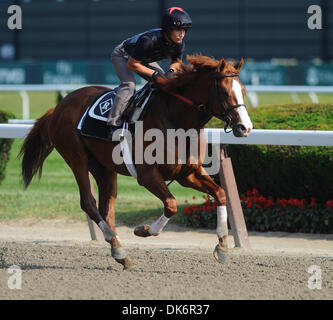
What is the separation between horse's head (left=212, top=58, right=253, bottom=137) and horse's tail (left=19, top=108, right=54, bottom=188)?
1895 mm

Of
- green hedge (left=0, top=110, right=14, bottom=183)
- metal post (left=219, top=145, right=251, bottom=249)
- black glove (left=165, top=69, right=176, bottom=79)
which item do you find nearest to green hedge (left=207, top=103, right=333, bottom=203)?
metal post (left=219, top=145, right=251, bottom=249)

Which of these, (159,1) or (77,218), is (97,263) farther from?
(159,1)

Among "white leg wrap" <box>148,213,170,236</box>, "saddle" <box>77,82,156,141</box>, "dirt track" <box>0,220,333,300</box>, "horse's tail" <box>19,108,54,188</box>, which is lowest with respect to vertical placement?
"dirt track" <box>0,220,333,300</box>

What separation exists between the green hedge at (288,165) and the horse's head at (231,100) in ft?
5.88

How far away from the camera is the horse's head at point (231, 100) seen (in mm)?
4504

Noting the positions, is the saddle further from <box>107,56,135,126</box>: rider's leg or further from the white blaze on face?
the white blaze on face

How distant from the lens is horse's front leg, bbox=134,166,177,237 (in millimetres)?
4848

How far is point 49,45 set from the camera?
778 inches

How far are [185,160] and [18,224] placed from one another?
282 cm

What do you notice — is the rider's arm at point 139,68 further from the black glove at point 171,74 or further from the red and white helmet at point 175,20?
the red and white helmet at point 175,20

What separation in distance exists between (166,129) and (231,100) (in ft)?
1.84

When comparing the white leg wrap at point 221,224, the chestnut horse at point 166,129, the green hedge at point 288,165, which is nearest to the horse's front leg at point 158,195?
the chestnut horse at point 166,129

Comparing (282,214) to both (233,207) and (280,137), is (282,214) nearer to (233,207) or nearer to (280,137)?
(233,207)
